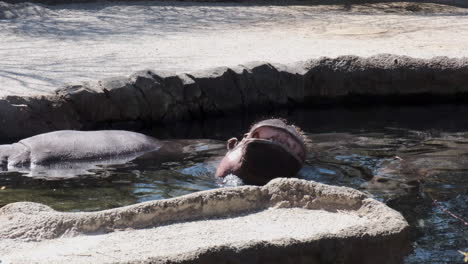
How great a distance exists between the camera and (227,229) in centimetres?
325

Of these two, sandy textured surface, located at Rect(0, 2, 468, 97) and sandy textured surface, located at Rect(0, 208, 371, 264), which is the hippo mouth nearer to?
sandy textured surface, located at Rect(0, 208, 371, 264)

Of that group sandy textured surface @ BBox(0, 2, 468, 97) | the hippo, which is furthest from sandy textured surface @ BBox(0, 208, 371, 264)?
sandy textured surface @ BBox(0, 2, 468, 97)

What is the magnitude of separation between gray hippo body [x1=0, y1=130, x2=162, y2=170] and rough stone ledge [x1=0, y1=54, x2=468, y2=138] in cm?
45

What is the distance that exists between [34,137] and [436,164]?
2619mm

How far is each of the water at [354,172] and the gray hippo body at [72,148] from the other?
15 cm

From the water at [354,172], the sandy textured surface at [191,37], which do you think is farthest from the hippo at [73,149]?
the sandy textured surface at [191,37]

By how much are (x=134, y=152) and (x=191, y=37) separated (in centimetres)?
509

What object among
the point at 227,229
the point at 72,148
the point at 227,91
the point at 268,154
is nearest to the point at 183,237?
the point at 227,229

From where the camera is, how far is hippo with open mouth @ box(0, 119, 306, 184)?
4668 millimetres

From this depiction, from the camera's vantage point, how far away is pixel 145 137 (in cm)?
602

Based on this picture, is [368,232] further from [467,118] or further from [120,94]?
[467,118]

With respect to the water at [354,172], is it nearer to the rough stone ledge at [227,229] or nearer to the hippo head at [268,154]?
the hippo head at [268,154]

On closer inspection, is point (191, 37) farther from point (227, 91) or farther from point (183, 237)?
point (183, 237)

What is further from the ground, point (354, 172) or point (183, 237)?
point (183, 237)
